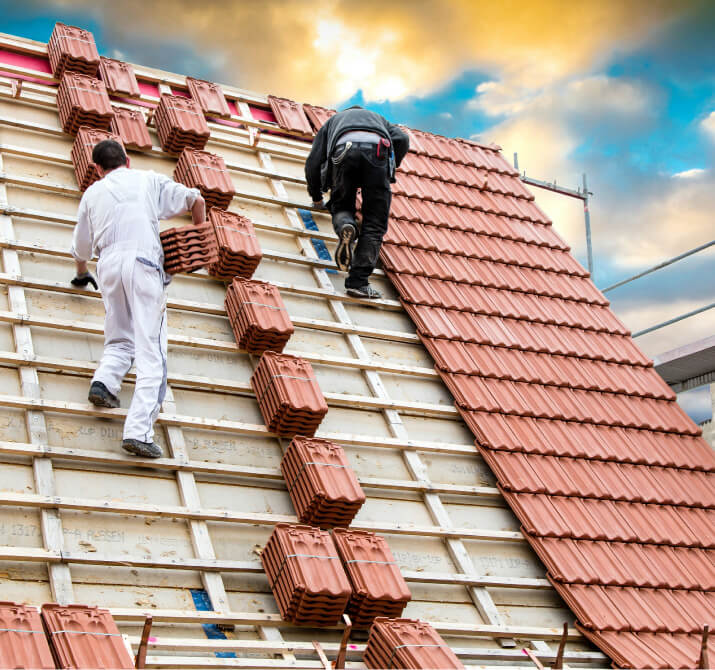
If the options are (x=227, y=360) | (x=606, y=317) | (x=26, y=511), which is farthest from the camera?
(x=606, y=317)

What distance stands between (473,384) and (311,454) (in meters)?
1.64

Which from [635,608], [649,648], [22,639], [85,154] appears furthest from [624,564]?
[85,154]

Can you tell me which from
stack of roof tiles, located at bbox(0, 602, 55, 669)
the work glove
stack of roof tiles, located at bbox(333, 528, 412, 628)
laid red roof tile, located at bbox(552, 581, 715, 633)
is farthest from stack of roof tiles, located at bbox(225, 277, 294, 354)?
stack of roof tiles, located at bbox(0, 602, 55, 669)

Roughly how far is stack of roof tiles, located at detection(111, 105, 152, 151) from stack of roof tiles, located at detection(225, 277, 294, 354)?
5.27 feet

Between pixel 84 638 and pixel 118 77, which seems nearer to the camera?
pixel 84 638

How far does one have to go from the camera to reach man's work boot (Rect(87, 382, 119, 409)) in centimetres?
405

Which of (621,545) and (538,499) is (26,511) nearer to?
(538,499)

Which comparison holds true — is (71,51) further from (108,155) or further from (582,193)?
(582,193)

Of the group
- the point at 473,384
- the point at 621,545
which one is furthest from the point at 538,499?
the point at 473,384

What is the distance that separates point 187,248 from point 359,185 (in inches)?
73.3

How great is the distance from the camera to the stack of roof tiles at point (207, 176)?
572 centimetres

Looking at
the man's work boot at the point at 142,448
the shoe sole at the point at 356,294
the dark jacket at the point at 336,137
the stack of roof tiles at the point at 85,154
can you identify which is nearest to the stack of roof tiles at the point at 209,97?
the dark jacket at the point at 336,137

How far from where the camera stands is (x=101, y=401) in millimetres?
4094

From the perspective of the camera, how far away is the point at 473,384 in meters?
5.50
